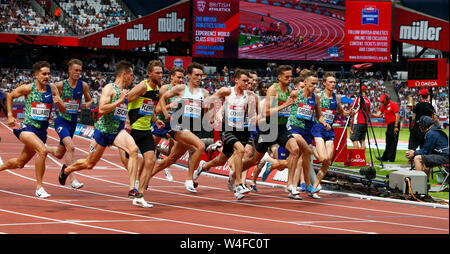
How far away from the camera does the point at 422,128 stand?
43.5 feet

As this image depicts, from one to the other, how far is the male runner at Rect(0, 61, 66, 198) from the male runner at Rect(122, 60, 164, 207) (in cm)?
126

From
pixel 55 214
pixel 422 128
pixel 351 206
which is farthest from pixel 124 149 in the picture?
pixel 422 128

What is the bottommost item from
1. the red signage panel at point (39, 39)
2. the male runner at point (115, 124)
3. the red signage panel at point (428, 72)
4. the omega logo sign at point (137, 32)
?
the male runner at point (115, 124)

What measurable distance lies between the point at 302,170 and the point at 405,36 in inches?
1375

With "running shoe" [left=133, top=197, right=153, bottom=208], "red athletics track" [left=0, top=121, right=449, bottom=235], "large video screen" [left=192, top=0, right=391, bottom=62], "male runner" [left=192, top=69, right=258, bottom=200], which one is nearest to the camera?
"red athletics track" [left=0, top=121, right=449, bottom=235]

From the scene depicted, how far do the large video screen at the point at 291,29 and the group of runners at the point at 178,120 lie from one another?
87.1ft

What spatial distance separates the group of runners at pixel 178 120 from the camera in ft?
32.7

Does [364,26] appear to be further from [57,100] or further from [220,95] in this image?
[57,100]

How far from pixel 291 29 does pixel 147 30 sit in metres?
10.1

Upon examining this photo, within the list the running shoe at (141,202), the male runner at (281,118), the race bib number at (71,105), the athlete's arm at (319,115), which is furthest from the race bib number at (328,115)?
the race bib number at (71,105)

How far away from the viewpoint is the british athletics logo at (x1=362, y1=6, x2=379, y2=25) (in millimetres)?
37562

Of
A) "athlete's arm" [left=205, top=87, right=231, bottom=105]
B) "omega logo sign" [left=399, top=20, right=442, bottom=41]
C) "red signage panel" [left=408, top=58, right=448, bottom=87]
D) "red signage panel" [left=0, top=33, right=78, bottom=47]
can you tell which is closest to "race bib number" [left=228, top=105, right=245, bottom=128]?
"athlete's arm" [left=205, top=87, right=231, bottom=105]

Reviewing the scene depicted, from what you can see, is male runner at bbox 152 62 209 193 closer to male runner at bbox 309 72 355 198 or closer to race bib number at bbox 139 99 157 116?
race bib number at bbox 139 99 157 116

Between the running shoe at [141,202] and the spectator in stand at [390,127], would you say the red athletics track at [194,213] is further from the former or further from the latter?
the spectator in stand at [390,127]
